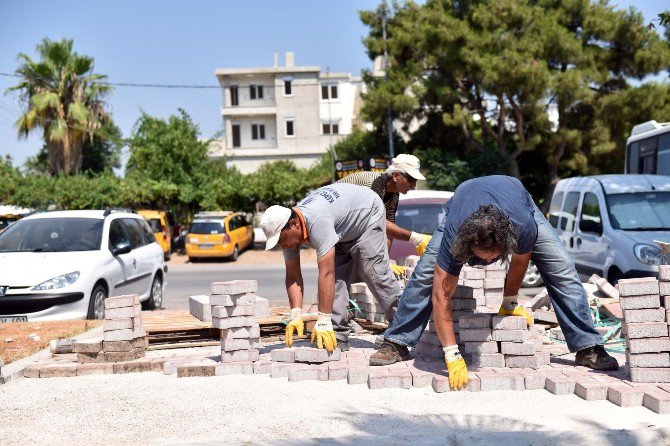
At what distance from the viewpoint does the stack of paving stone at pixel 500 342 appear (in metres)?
5.40

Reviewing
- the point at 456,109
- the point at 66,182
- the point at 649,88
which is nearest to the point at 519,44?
the point at 456,109

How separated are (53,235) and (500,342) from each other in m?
A: 6.80

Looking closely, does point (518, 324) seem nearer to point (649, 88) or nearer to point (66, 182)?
point (649, 88)

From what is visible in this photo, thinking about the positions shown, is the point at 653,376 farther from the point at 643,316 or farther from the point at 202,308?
the point at 202,308

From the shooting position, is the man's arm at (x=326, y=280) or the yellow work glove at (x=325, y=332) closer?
the man's arm at (x=326, y=280)

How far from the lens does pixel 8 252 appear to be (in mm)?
9469

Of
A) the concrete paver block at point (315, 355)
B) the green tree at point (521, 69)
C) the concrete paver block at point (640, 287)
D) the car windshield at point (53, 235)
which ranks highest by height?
the green tree at point (521, 69)


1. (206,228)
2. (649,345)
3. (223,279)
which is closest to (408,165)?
(649,345)

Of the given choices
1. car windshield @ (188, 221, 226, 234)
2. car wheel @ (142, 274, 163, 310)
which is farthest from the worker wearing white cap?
car windshield @ (188, 221, 226, 234)

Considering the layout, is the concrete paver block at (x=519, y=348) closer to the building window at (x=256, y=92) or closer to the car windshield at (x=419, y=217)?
the car windshield at (x=419, y=217)

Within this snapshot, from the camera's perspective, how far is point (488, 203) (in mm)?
4938

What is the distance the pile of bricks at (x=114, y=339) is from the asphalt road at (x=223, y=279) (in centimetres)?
604

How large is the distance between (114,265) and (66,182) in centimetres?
2269

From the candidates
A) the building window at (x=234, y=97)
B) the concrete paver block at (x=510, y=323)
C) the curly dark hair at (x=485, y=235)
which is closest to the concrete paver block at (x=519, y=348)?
the concrete paver block at (x=510, y=323)
